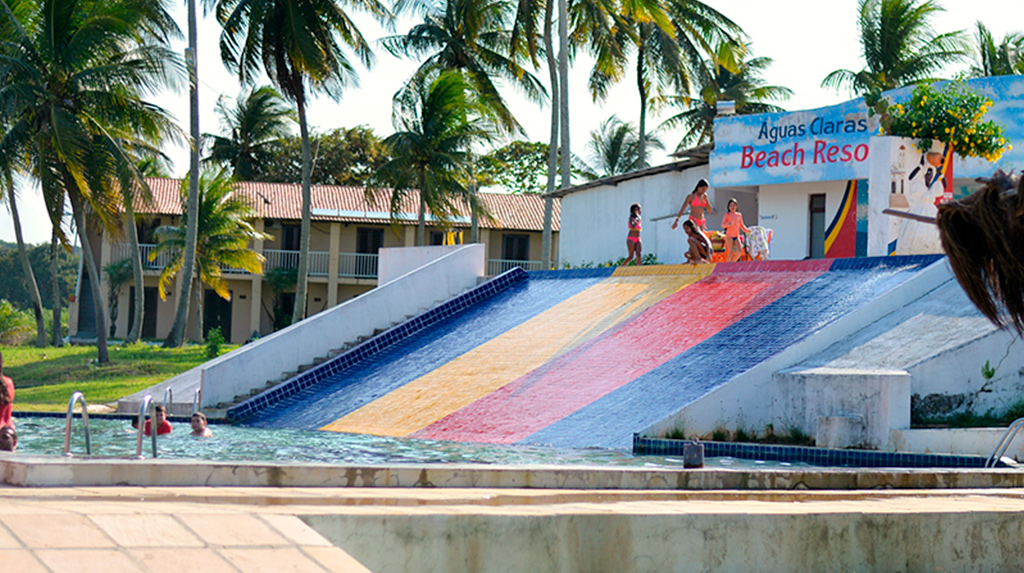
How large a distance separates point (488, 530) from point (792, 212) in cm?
1781

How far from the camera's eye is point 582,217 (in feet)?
95.1

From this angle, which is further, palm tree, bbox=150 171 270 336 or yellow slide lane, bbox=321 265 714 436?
palm tree, bbox=150 171 270 336

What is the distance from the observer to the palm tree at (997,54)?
3073cm

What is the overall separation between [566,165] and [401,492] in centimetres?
2262

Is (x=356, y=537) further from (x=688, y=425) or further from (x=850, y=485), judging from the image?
(x=688, y=425)

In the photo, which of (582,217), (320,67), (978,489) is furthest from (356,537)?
(582,217)

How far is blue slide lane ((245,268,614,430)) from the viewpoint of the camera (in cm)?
1472

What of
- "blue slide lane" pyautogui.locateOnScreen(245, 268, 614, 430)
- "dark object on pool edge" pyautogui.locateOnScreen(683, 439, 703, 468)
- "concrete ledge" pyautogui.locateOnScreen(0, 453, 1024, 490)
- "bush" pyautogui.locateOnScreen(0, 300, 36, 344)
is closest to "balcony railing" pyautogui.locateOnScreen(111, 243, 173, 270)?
"bush" pyautogui.locateOnScreen(0, 300, 36, 344)

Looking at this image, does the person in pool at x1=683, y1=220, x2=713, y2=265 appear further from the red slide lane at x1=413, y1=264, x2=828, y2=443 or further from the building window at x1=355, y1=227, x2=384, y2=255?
the building window at x1=355, y1=227, x2=384, y2=255

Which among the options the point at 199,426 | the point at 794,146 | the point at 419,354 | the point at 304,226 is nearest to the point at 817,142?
the point at 794,146

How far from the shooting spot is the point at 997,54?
3122 cm

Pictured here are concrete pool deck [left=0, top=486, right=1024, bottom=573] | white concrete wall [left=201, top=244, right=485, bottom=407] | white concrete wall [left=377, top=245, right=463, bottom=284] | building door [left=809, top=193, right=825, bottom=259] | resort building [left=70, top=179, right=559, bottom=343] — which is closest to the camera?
concrete pool deck [left=0, top=486, right=1024, bottom=573]

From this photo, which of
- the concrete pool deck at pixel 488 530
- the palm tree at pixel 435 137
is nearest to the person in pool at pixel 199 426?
the concrete pool deck at pixel 488 530

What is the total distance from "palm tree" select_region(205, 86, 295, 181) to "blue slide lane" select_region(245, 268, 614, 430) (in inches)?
907
